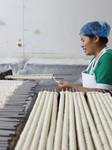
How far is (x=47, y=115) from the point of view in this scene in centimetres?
64

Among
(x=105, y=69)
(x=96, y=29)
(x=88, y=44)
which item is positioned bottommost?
(x=105, y=69)

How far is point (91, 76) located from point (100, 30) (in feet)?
1.45

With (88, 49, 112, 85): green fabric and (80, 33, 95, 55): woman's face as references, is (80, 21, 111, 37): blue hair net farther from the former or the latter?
(88, 49, 112, 85): green fabric

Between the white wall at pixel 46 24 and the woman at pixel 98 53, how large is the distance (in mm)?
2058

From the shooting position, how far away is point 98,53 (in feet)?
5.44

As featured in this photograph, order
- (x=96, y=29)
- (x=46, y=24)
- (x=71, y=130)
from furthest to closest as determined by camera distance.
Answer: (x=46, y=24)
(x=96, y=29)
(x=71, y=130)

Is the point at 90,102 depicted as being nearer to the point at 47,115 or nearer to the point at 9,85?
the point at 47,115

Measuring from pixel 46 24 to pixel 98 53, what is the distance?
224cm

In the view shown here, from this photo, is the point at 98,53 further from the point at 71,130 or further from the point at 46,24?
the point at 46,24

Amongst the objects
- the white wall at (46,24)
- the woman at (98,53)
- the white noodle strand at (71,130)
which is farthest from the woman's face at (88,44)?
the white wall at (46,24)

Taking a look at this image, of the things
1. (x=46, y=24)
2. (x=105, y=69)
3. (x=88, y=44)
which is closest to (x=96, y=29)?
(x=88, y=44)

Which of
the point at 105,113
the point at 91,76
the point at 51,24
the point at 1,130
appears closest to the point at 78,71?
the point at 91,76

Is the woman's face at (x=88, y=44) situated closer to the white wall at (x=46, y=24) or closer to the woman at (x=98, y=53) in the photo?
the woman at (x=98, y=53)

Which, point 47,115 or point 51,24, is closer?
point 47,115
